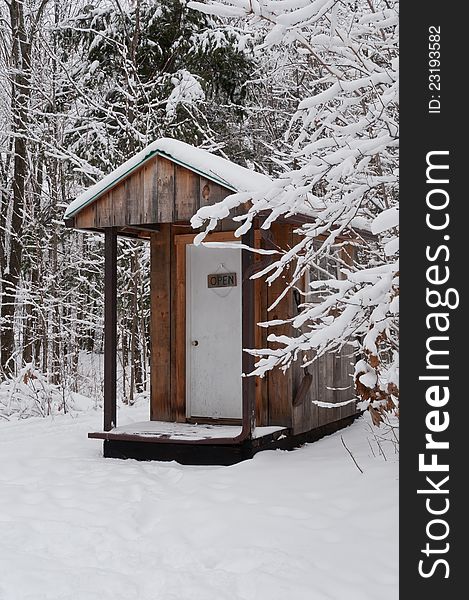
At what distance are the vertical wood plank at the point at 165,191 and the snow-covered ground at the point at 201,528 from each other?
2.16 metres

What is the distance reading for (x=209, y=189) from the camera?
21.0ft

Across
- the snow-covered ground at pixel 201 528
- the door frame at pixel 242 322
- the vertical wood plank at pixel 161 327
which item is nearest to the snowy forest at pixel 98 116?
the vertical wood plank at pixel 161 327

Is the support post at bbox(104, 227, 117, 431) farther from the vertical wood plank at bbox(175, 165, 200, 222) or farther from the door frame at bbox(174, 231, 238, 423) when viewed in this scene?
the vertical wood plank at bbox(175, 165, 200, 222)

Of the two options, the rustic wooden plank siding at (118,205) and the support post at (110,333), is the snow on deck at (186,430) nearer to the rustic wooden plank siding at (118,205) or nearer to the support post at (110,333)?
the support post at (110,333)

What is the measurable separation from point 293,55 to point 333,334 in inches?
280

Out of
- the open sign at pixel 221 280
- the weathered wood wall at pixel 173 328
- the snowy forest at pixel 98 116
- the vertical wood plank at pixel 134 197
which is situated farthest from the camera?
the snowy forest at pixel 98 116

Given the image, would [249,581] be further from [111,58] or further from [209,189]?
[111,58]

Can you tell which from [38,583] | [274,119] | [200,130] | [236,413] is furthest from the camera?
[274,119]

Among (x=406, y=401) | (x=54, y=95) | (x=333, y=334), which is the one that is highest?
(x=54, y=95)

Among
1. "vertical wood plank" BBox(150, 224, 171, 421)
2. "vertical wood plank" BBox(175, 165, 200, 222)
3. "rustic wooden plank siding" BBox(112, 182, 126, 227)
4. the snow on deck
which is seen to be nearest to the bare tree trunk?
"vertical wood plank" BBox(150, 224, 171, 421)

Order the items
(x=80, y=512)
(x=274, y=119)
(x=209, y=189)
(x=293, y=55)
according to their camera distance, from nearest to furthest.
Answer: (x=80, y=512) → (x=209, y=189) → (x=293, y=55) → (x=274, y=119)

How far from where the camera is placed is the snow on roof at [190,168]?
631 cm

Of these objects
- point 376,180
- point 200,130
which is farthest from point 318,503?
Answer: point 200,130

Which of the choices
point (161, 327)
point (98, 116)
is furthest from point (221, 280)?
point (98, 116)
